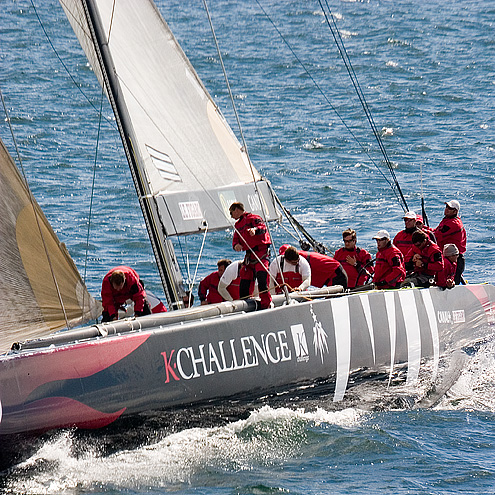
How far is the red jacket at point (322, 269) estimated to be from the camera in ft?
30.2

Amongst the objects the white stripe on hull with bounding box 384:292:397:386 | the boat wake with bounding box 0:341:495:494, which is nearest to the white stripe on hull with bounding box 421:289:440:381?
the boat wake with bounding box 0:341:495:494

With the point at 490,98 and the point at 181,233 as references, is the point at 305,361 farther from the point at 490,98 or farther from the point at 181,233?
the point at 490,98

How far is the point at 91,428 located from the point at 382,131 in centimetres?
1613

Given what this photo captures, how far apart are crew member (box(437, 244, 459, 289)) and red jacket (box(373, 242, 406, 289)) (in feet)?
1.39

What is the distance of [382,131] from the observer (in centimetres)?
2150

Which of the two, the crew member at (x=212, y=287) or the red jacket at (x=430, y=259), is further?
the red jacket at (x=430, y=259)

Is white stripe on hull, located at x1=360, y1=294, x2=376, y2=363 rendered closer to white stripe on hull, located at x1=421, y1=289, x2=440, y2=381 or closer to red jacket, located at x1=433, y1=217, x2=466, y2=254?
white stripe on hull, located at x1=421, y1=289, x2=440, y2=381

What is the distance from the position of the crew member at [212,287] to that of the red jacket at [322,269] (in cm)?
86

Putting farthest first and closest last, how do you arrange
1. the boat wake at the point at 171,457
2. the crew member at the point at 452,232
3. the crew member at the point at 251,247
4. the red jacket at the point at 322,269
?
the crew member at the point at 452,232
the red jacket at the point at 322,269
the crew member at the point at 251,247
the boat wake at the point at 171,457

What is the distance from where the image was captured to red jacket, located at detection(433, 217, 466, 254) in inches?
418

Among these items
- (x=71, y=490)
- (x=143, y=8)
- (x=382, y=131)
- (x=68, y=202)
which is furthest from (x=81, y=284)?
(x=382, y=131)

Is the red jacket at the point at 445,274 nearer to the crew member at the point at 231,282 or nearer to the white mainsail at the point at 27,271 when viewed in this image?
the crew member at the point at 231,282

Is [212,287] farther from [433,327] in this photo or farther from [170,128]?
[433,327]

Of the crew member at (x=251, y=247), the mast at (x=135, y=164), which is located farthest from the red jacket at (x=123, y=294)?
the crew member at (x=251, y=247)
